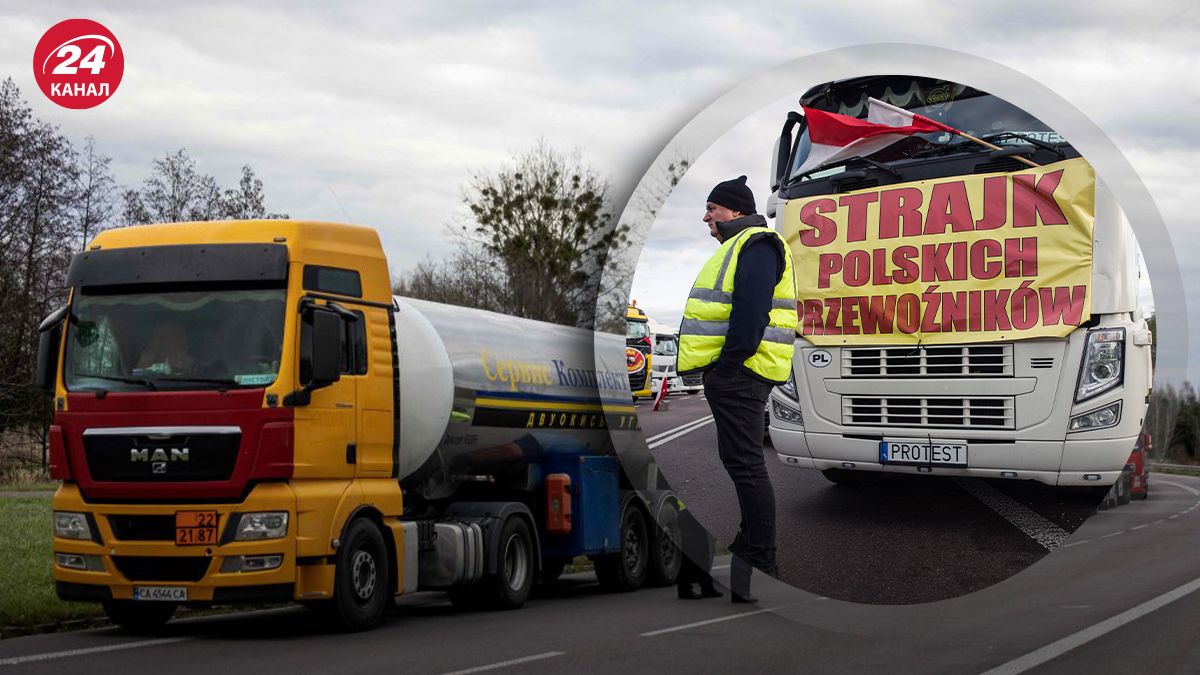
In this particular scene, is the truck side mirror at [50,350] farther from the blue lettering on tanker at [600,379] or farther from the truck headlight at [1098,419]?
the truck headlight at [1098,419]

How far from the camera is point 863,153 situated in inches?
185

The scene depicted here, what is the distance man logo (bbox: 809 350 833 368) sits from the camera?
15.9 ft

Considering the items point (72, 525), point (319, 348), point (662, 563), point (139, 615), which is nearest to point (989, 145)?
point (319, 348)

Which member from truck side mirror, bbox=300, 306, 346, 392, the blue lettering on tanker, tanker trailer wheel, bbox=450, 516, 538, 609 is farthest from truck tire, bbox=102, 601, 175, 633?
the blue lettering on tanker

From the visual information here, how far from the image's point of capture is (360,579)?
33.2ft

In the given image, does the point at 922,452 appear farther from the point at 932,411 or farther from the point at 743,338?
the point at 743,338

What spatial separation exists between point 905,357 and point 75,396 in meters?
6.89

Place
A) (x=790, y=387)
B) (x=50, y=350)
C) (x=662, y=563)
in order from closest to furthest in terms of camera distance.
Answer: (x=790, y=387), (x=50, y=350), (x=662, y=563)

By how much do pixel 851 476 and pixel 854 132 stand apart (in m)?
1.25

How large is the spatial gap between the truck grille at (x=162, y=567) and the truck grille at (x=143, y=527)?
140mm

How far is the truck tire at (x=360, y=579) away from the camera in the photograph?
32.0 ft

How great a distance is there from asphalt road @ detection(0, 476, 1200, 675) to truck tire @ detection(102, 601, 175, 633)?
0.18 metres

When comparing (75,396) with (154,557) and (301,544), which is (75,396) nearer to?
(154,557)

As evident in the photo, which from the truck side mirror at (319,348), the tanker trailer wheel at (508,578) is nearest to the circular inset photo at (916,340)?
the truck side mirror at (319,348)
